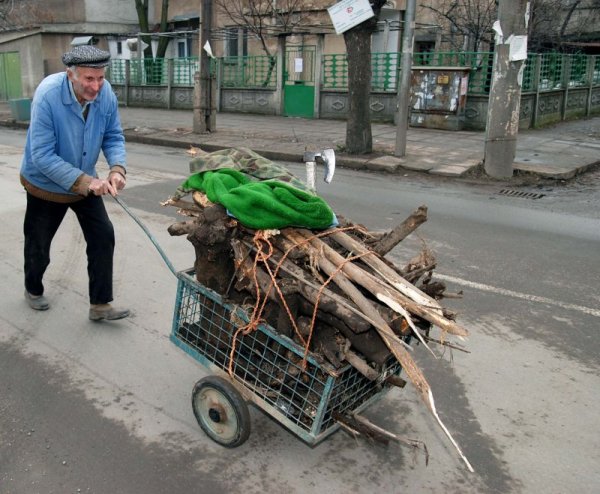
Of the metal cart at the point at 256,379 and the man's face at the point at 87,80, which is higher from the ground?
the man's face at the point at 87,80

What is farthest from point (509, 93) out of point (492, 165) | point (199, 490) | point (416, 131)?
point (199, 490)

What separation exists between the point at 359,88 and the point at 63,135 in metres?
8.32

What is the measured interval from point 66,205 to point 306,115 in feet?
49.1

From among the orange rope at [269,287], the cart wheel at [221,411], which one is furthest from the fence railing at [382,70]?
the cart wheel at [221,411]

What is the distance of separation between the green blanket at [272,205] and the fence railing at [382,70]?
37.7ft

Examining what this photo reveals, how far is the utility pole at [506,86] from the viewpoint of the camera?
9.07 meters

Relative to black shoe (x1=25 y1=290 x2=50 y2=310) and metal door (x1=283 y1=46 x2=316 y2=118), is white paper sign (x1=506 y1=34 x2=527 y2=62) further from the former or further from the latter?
metal door (x1=283 y1=46 x2=316 y2=118)

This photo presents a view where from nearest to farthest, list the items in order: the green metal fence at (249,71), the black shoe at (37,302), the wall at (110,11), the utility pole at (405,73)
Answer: the black shoe at (37,302) < the utility pole at (405,73) < the green metal fence at (249,71) < the wall at (110,11)

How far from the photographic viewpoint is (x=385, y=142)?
44.1ft

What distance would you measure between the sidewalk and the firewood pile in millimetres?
7814

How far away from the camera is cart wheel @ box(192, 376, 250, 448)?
289 cm

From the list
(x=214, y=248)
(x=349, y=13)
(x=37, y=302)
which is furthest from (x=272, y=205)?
(x=349, y=13)

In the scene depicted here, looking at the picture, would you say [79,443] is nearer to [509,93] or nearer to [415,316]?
[415,316]

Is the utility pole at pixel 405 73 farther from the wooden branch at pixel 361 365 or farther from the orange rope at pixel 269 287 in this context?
the wooden branch at pixel 361 365
